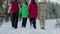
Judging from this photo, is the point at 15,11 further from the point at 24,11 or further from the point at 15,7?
the point at 24,11

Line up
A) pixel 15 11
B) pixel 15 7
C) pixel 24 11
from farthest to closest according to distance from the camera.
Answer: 1. pixel 24 11
2. pixel 15 7
3. pixel 15 11

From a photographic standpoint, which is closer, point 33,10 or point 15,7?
point 33,10

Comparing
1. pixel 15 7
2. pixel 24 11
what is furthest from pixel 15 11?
pixel 24 11

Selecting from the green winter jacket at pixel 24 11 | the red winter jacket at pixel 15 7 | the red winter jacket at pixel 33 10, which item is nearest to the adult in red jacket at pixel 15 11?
the red winter jacket at pixel 15 7

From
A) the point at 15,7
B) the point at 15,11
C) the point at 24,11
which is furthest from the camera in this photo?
the point at 24,11

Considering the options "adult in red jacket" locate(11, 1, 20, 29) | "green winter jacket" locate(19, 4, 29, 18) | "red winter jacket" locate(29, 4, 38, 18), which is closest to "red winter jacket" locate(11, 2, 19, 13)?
"adult in red jacket" locate(11, 1, 20, 29)

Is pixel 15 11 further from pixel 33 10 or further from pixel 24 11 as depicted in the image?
pixel 33 10

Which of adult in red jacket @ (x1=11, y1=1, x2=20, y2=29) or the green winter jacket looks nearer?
adult in red jacket @ (x1=11, y1=1, x2=20, y2=29)

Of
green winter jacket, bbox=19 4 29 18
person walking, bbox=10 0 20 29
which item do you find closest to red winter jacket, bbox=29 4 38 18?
green winter jacket, bbox=19 4 29 18

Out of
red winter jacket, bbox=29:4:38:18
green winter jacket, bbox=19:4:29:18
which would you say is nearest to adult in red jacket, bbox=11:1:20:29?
green winter jacket, bbox=19:4:29:18

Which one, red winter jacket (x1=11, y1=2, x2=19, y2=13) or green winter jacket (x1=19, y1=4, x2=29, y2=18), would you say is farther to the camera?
green winter jacket (x1=19, y1=4, x2=29, y2=18)

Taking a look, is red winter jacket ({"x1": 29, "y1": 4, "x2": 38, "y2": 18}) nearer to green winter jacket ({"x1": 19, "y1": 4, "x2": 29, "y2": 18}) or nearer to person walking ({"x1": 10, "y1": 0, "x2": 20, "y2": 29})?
green winter jacket ({"x1": 19, "y1": 4, "x2": 29, "y2": 18})

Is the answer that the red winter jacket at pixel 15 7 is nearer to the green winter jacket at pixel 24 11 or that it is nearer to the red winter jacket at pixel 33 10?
the green winter jacket at pixel 24 11

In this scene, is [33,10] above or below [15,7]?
below
